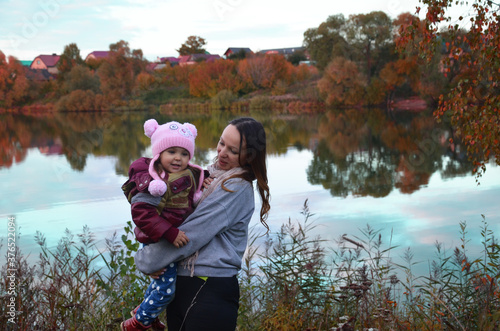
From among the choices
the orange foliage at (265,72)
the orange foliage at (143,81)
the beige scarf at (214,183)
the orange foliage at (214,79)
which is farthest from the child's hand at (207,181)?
the orange foliage at (143,81)

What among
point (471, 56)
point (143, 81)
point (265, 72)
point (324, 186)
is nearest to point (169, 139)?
point (471, 56)

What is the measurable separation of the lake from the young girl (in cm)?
270

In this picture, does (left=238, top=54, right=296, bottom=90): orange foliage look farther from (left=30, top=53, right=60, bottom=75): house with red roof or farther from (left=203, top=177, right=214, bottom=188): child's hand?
(left=30, top=53, right=60, bottom=75): house with red roof

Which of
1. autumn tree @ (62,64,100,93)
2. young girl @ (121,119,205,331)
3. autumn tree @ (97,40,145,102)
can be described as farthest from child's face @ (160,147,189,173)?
autumn tree @ (62,64,100,93)

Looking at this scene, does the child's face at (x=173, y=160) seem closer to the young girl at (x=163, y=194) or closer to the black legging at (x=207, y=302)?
the young girl at (x=163, y=194)

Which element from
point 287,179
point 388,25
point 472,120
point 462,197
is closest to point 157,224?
point 472,120

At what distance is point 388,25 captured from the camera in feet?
147

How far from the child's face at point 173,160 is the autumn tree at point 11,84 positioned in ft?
208

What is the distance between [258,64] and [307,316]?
5254 centimetres

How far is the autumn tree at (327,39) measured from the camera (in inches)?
1891

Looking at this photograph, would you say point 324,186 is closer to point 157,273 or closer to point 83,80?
point 157,273

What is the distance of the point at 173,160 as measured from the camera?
89.9 inches

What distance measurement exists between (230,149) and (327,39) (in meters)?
48.8

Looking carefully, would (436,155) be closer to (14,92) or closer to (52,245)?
(52,245)
